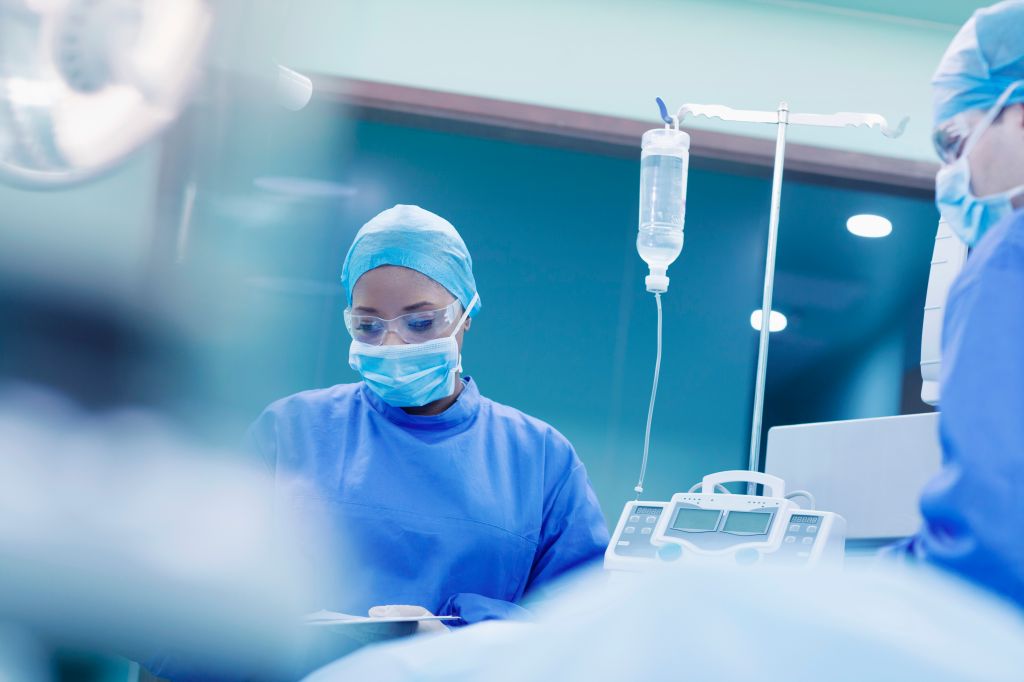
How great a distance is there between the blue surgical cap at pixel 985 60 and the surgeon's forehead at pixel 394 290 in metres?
0.83

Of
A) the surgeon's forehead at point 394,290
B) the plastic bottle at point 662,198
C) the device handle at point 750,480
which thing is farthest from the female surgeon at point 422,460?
the plastic bottle at point 662,198

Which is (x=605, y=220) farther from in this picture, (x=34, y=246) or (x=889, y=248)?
(x=34, y=246)

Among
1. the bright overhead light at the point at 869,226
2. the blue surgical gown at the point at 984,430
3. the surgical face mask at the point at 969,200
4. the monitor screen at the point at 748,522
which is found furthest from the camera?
the bright overhead light at the point at 869,226

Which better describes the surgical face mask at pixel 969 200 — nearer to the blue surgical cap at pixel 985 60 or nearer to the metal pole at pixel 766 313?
the blue surgical cap at pixel 985 60

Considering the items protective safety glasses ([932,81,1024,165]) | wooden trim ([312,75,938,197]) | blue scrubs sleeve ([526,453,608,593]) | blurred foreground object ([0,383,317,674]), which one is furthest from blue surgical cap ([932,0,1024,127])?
wooden trim ([312,75,938,197])

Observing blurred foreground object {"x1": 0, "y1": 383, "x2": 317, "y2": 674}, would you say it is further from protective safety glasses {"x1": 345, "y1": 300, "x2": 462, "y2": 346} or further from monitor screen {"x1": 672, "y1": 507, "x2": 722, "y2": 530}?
protective safety glasses {"x1": 345, "y1": 300, "x2": 462, "y2": 346}

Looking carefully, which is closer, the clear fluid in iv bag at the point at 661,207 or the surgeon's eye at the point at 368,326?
the surgeon's eye at the point at 368,326

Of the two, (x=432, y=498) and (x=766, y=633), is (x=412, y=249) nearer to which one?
(x=432, y=498)

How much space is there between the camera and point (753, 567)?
2.31 feet

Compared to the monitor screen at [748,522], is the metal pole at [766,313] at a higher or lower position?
higher

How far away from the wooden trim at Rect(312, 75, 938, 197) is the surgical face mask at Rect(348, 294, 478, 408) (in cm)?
120

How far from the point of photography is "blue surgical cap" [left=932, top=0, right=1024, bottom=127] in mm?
1190

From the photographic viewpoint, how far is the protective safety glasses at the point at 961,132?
1170 millimetres

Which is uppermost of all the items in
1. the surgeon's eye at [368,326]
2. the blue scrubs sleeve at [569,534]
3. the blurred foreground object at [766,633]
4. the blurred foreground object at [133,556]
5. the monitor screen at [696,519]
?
the surgeon's eye at [368,326]
